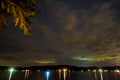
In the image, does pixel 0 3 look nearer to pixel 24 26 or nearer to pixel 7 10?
pixel 7 10

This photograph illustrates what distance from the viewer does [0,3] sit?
880cm

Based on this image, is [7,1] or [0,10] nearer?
[7,1]

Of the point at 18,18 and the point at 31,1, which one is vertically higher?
the point at 31,1

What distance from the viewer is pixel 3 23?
30.1 ft

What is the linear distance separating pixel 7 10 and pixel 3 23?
0.67 metres

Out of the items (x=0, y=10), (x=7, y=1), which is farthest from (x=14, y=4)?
(x=0, y=10)

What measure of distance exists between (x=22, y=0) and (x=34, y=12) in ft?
2.59

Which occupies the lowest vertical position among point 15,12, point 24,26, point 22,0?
point 24,26

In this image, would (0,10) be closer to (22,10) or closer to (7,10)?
(7,10)

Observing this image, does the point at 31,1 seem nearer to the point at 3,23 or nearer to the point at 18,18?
the point at 18,18

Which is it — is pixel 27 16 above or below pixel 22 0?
below

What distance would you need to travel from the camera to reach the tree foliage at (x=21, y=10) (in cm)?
877

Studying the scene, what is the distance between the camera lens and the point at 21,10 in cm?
896

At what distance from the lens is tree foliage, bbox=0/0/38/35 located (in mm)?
8773
